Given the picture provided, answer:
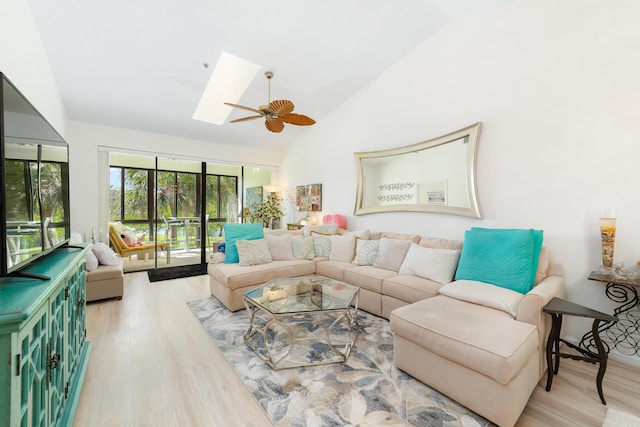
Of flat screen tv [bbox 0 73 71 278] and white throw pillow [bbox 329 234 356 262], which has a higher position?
flat screen tv [bbox 0 73 71 278]

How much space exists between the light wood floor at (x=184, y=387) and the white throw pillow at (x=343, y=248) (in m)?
2.00

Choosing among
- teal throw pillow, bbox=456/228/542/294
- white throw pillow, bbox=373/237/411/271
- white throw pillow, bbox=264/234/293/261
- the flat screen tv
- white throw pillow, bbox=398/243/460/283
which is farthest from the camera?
white throw pillow, bbox=264/234/293/261

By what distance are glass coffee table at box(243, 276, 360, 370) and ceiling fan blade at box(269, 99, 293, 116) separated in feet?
6.70

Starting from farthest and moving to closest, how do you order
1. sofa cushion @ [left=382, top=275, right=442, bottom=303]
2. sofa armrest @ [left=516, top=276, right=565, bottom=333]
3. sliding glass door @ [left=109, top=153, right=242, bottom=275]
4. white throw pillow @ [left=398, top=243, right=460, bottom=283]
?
sliding glass door @ [left=109, top=153, right=242, bottom=275], white throw pillow @ [left=398, top=243, right=460, bottom=283], sofa cushion @ [left=382, top=275, right=442, bottom=303], sofa armrest @ [left=516, top=276, right=565, bottom=333]

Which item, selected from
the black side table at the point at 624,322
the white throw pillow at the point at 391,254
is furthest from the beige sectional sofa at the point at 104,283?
the black side table at the point at 624,322

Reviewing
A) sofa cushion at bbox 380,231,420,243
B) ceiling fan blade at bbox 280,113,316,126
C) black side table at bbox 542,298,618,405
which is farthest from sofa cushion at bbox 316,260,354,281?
black side table at bbox 542,298,618,405

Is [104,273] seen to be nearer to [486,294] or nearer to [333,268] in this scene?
[333,268]

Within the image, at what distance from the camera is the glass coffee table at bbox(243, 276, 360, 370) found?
220cm

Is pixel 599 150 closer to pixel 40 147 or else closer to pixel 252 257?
pixel 252 257

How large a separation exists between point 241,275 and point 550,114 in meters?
3.61

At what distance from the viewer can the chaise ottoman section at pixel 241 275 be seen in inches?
125

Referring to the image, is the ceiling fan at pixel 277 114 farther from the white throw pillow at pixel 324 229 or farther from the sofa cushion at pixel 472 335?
the sofa cushion at pixel 472 335

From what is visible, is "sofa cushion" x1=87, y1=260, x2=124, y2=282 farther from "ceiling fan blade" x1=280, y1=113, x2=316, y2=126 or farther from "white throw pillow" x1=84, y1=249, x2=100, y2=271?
"ceiling fan blade" x1=280, y1=113, x2=316, y2=126

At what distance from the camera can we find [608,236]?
2.19 meters
